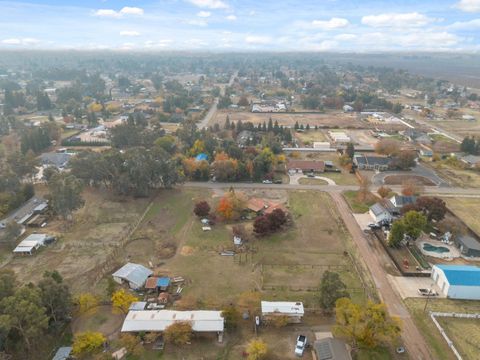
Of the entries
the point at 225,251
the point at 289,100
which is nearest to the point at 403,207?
the point at 225,251

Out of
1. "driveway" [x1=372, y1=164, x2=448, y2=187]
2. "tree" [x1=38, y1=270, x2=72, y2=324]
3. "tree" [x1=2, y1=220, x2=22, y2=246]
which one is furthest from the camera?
"driveway" [x1=372, y1=164, x2=448, y2=187]

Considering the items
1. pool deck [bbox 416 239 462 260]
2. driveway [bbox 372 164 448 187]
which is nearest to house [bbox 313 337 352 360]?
pool deck [bbox 416 239 462 260]

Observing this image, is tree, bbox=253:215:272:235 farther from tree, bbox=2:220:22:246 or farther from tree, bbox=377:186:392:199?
tree, bbox=2:220:22:246

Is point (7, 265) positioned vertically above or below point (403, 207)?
below

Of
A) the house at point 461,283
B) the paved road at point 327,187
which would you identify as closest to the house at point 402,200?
the paved road at point 327,187

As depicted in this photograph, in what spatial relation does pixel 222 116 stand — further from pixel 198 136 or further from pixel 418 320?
pixel 418 320

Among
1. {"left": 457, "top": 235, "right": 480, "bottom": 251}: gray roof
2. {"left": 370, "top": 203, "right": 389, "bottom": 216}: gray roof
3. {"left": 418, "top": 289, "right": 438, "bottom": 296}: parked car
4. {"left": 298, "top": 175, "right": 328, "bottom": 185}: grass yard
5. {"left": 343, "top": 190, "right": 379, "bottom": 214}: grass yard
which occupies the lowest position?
{"left": 418, "top": 289, "right": 438, "bottom": 296}: parked car
